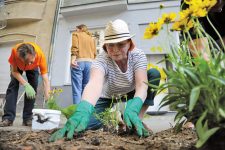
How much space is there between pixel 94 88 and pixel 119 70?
0.32m

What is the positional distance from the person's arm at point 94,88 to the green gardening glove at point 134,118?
257mm

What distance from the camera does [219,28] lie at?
2211mm

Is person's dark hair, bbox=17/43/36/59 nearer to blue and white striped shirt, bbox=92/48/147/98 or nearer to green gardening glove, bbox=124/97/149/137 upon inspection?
blue and white striped shirt, bbox=92/48/147/98

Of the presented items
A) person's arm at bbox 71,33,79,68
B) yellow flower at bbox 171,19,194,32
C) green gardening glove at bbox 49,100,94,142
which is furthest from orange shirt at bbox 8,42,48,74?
yellow flower at bbox 171,19,194,32

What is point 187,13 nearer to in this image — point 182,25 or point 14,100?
point 182,25

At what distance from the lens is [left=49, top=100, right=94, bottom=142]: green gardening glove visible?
157 cm

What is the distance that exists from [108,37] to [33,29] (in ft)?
24.2

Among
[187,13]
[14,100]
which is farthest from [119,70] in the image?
[14,100]

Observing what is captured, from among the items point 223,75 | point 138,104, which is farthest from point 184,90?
point 138,104

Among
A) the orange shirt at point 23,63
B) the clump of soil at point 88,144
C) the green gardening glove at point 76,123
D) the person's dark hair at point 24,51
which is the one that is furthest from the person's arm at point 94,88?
the orange shirt at point 23,63

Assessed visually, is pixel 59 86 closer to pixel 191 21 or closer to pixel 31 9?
pixel 31 9

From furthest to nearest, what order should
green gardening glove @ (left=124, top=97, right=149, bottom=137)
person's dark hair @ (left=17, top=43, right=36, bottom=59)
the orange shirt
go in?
the orange shirt → person's dark hair @ (left=17, top=43, right=36, bottom=59) → green gardening glove @ (left=124, top=97, right=149, bottom=137)

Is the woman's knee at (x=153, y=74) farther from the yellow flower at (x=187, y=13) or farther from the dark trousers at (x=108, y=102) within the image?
the yellow flower at (x=187, y=13)

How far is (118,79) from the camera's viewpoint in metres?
2.38
